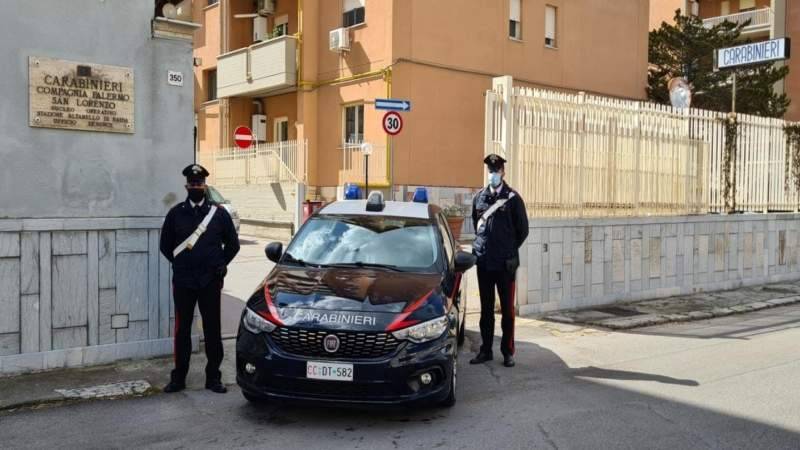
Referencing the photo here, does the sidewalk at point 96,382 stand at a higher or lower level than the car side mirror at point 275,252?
lower

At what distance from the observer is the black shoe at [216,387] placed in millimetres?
6285

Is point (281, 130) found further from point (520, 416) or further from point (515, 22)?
point (520, 416)

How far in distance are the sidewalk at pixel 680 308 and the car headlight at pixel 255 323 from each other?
564 centimetres

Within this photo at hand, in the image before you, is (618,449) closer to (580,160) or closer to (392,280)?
(392,280)

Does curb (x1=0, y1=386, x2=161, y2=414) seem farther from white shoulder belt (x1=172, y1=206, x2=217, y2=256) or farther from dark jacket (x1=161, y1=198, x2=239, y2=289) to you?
white shoulder belt (x1=172, y1=206, x2=217, y2=256)

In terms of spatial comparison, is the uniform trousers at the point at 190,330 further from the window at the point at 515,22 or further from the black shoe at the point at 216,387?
the window at the point at 515,22

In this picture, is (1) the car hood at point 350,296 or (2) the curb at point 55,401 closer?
(1) the car hood at point 350,296

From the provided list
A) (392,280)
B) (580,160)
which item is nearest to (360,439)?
(392,280)

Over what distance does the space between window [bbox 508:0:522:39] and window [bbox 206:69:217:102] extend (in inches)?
507

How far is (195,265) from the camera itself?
6328 millimetres

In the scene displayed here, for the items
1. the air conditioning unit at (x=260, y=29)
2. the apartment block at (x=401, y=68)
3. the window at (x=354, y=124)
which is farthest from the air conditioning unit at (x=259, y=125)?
the window at (x=354, y=124)

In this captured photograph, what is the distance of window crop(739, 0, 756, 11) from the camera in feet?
134

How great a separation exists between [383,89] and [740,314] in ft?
41.6

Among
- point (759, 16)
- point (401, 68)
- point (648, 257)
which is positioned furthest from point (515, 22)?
point (759, 16)
